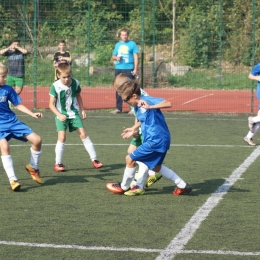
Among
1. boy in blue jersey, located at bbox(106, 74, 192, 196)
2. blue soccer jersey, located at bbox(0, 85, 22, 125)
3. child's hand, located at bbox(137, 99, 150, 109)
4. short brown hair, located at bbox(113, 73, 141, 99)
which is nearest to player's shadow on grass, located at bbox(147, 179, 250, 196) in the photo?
boy in blue jersey, located at bbox(106, 74, 192, 196)

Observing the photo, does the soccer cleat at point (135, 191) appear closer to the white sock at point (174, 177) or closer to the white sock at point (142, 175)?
the white sock at point (142, 175)

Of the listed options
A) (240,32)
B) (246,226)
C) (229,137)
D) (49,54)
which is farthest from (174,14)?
(246,226)

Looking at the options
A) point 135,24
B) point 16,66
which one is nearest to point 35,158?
point 16,66

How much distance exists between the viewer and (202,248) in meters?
6.09

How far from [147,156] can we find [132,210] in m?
0.76

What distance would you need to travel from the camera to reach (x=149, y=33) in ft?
63.3

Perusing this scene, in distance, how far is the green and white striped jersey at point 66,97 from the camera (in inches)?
394

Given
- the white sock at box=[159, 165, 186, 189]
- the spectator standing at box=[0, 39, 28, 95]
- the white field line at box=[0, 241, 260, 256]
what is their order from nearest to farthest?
the white field line at box=[0, 241, 260, 256] → the white sock at box=[159, 165, 186, 189] → the spectator standing at box=[0, 39, 28, 95]

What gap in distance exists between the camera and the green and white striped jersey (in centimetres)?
1000

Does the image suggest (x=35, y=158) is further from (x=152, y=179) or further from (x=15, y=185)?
(x=152, y=179)

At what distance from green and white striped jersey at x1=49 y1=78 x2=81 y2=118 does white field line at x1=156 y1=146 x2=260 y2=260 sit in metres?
2.38

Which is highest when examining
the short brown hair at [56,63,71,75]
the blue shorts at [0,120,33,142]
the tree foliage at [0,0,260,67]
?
the tree foliage at [0,0,260,67]

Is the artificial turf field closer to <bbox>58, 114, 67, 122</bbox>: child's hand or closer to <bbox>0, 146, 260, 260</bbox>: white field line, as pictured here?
<bbox>0, 146, 260, 260</bbox>: white field line

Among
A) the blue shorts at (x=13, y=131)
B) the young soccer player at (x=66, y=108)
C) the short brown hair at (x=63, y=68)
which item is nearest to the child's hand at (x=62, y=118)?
the young soccer player at (x=66, y=108)
